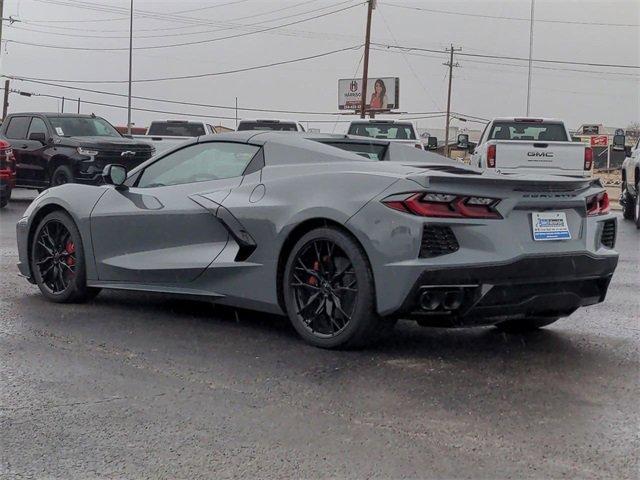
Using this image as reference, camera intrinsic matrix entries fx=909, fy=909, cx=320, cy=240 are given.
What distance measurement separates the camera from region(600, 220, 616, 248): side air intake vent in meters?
5.69

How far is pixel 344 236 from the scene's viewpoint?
209 inches

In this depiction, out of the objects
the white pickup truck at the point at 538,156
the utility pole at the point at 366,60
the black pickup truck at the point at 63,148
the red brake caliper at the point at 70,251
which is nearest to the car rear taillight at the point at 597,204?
the red brake caliper at the point at 70,251

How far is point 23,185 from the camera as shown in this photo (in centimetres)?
1817

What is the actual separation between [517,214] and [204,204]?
213 cm

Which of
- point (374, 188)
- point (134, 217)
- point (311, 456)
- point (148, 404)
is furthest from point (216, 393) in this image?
point (134, 217)

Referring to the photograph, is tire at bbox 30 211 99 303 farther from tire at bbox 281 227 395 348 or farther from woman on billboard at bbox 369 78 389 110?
woman on billboard at bbox 369 78 389 110

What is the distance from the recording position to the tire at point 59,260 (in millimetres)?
6816

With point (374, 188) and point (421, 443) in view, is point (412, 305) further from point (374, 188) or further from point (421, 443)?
point (421, 443)

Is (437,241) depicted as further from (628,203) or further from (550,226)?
(628,203)

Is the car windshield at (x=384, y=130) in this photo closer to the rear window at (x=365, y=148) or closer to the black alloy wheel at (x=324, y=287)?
the rear window at (x=365, y=148)

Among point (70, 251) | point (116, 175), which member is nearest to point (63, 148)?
point (70, 251)

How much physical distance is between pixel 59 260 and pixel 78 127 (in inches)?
459

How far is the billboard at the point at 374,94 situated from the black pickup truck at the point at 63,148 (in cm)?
5676

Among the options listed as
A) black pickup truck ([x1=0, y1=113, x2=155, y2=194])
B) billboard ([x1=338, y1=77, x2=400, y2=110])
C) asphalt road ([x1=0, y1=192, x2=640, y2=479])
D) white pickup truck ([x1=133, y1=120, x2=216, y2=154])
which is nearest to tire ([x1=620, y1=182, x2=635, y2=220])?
black pickup truck ([x1=0, y1=113, x2=155, y2=194])
